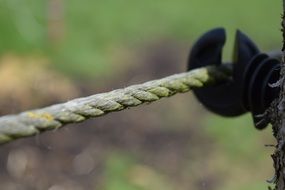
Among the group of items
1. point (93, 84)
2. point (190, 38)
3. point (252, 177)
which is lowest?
point (252, 177)

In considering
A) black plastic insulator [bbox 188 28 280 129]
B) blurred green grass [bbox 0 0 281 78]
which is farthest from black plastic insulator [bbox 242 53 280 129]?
blurred green grass [bbox 0 0 281 78]

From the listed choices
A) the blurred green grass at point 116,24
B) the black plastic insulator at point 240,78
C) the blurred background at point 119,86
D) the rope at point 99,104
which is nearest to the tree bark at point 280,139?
the black plastic insulator at point 240,78

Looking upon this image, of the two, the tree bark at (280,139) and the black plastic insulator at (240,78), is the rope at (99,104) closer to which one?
the black plastic insulator at (240,78)

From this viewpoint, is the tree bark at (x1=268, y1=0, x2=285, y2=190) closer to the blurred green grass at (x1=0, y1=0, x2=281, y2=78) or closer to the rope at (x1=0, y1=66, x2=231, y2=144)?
the rope at (x1=0, y1=66, x2=231, y2=144)

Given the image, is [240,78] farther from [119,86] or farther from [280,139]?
[119,86]

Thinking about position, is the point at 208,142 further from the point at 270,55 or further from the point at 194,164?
the point at 270,55


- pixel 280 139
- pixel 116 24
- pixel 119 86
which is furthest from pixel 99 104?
pixel 116 24

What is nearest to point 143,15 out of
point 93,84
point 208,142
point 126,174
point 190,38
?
point 190,38
